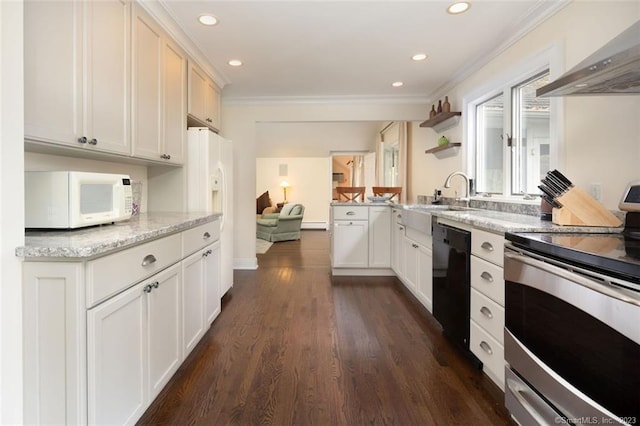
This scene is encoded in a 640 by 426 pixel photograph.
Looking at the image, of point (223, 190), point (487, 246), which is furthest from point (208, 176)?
point (487, 246)

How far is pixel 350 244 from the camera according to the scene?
4.20 meters

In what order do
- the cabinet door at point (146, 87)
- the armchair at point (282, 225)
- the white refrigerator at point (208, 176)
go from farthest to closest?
the armchair at point (282, 225) < the white refrigerator at point (208, 176) < the cabinet door at point (146, 87)

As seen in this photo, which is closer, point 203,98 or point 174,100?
point 174,100

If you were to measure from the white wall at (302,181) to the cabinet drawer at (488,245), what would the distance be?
25.7ft

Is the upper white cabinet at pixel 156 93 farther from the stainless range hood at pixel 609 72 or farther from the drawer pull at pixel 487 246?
the stainless range hood at pixel 609 72

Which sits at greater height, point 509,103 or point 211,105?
point 211,105

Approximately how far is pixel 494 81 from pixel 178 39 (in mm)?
2729

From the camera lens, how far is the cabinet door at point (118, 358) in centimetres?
118

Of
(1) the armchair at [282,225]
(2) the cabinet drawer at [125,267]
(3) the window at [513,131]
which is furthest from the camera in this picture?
(1) the armchair at [282,225]

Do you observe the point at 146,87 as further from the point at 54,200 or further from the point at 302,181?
the point at 302,181

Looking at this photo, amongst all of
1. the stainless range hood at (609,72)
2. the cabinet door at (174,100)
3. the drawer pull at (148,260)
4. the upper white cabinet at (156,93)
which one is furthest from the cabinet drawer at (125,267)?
the stainless range hood at (609,72)

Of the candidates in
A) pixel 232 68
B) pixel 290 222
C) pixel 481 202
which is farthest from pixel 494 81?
pixel 290 222

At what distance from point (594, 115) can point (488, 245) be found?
3.20 ft

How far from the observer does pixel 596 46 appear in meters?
1.87
